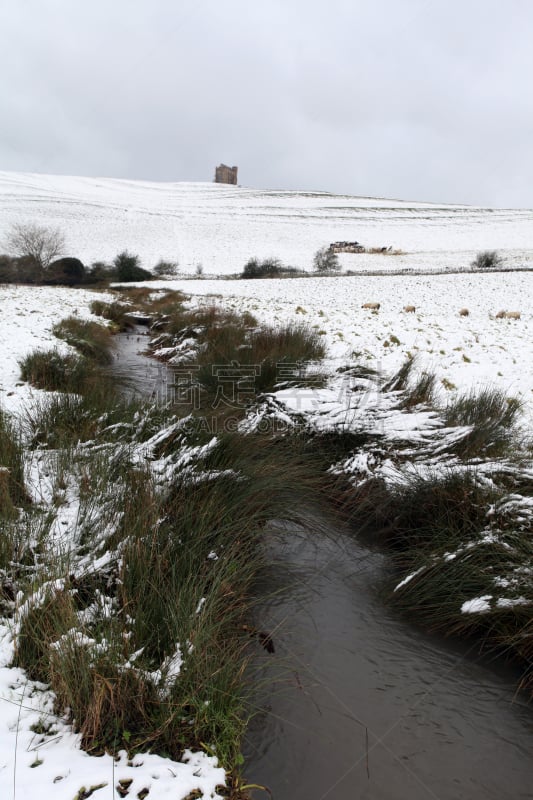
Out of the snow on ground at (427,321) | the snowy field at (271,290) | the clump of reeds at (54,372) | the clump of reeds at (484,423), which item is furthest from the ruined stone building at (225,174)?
the clump of reeds at (484,423)

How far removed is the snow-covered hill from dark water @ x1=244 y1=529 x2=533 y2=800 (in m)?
37.1

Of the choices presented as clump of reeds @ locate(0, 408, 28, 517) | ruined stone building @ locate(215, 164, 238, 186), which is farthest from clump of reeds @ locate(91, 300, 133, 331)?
ruined stone building @ locate(215, 164, 238, 186)

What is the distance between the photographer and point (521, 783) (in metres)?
1.94

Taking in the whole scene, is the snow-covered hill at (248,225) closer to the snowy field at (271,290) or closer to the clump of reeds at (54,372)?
the snowy field at (271,290)

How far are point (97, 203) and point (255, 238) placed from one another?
2822 centimetres

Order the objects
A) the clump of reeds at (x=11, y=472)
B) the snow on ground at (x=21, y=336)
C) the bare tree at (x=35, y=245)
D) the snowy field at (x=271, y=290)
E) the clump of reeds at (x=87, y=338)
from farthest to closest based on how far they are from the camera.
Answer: the bare tree at (x=35, y=245) → the clump of reeds at (x=87, y=338) → the snow on ground at (x=21, y=336) → the clump of reeds at (x=11, y=472) → the snowy field at (x=271, y=290)

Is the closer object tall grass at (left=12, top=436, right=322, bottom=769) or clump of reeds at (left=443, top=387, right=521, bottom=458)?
tall grass at (left=12, top=436, right=322, bottom=769)

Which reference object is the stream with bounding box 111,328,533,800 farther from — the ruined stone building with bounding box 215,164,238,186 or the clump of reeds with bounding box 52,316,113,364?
the ruined stone building with bounding box 215,164,238,186

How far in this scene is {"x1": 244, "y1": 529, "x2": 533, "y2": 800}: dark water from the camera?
1920 mm

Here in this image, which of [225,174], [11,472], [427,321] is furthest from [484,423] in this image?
[225,174]

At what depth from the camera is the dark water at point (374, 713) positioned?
1.92 meters

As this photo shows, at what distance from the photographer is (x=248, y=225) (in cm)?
5947

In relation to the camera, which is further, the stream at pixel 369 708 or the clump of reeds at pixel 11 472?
the clump of reeds at pixel 11 472

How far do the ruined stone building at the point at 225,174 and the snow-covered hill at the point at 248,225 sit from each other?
32224 millimetres
